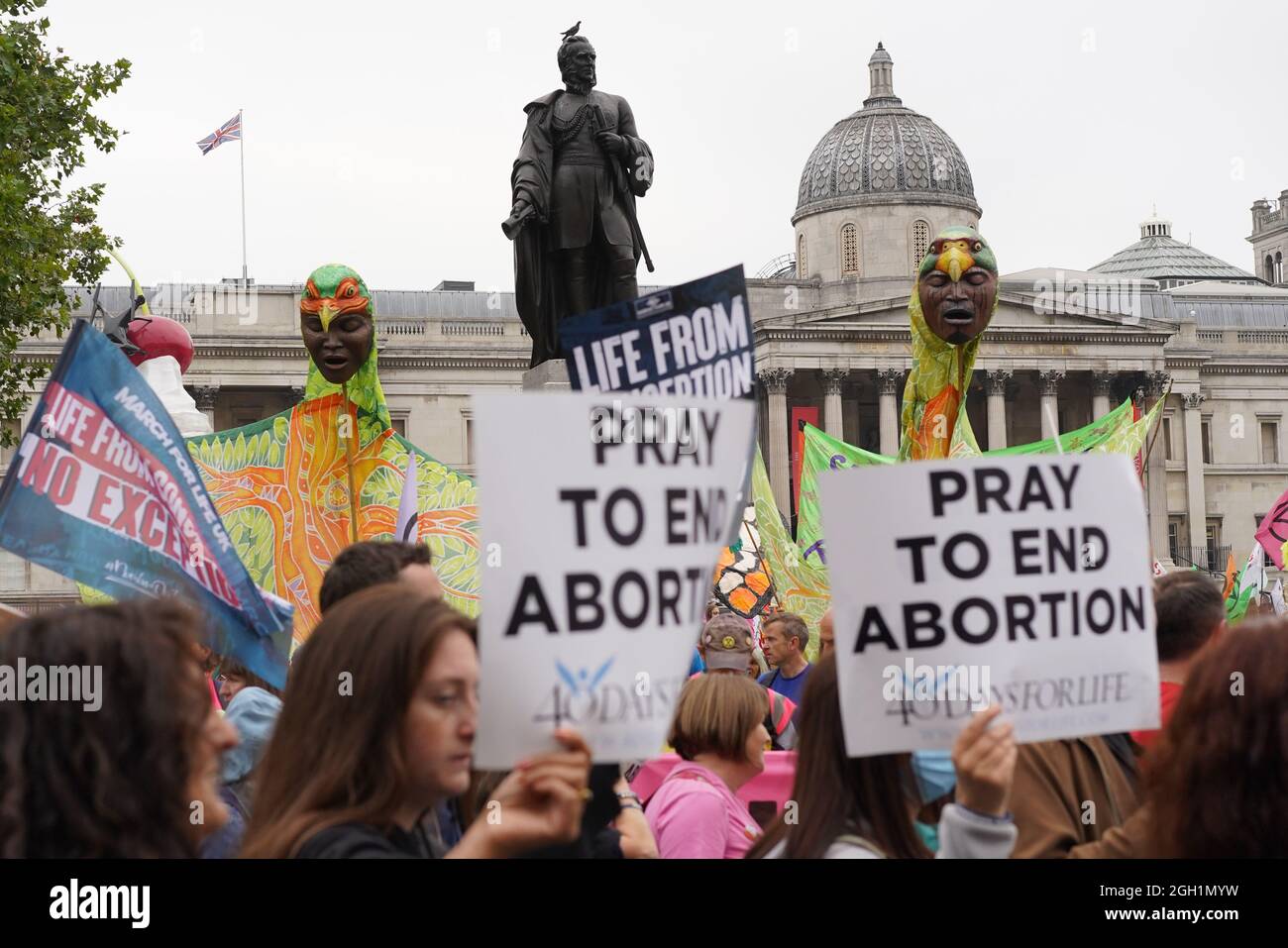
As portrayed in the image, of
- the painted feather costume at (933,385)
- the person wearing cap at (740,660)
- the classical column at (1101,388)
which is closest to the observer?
the person wearing cap at (740,660)

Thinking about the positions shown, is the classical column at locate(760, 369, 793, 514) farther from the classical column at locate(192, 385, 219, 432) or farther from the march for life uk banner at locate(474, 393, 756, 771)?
the march for life uk banner at locate(474, 393, 756, 771)

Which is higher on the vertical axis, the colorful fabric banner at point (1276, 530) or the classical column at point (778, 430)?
the classical column at point (778, 430)

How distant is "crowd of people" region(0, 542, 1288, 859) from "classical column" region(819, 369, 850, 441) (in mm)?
60418

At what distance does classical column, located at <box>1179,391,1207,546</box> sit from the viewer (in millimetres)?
68375

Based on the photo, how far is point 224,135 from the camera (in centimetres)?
4241

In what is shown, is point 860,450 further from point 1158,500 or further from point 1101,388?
point 1101,388

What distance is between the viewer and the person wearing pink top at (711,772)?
541 centimetres

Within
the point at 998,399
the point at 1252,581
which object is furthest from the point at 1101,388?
the point at 1252,581

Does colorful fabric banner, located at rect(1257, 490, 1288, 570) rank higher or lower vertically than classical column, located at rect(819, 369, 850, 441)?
lower

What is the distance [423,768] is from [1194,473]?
67.5 metres

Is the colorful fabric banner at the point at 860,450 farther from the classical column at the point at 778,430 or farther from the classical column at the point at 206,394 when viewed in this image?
the classical column at the point at 206,394

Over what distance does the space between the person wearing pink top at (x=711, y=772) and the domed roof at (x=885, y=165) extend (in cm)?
6239

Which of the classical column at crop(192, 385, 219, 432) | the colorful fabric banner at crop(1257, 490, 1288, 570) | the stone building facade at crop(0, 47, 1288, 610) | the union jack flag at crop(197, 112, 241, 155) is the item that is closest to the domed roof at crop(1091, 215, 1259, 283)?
the stone building facade at crop(0, 47, 1288, 610)

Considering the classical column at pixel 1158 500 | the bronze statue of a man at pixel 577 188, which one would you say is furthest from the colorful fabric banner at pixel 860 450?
the classical column at pixel 1158 500
